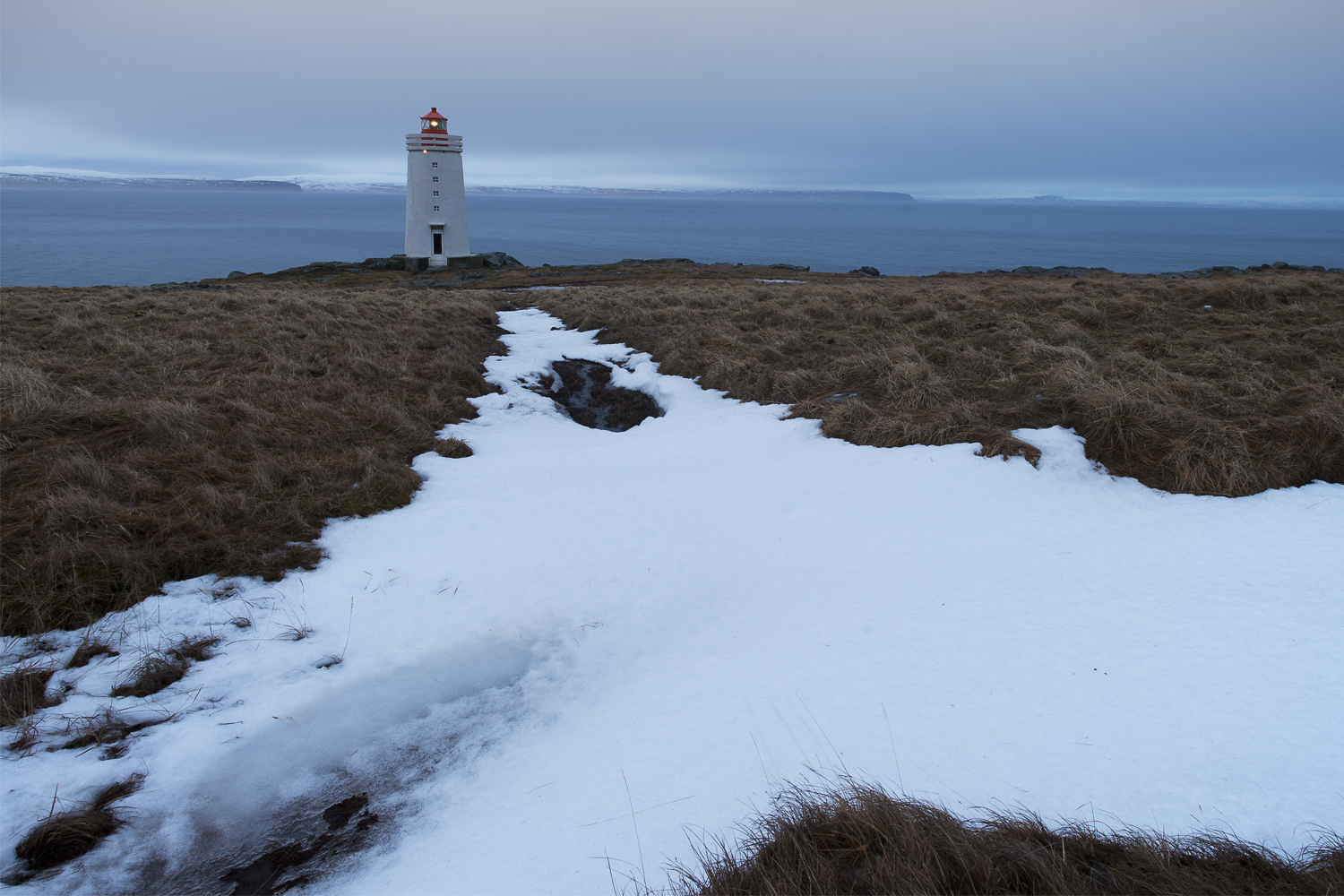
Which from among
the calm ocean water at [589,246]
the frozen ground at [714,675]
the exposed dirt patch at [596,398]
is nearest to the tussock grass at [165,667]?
the frozen ground at [714,675]

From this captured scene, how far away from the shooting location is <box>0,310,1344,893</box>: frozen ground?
350 centimetres

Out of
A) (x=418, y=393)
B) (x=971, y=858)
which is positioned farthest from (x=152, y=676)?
(x=418, y=393)

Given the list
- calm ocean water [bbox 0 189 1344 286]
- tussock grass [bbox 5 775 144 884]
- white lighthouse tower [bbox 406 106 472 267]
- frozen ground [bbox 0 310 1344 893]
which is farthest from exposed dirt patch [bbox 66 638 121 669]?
calm ocean water [bbox 0 189 1344 286]

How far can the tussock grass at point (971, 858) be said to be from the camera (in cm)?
267

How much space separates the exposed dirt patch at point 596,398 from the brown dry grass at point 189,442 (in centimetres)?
161

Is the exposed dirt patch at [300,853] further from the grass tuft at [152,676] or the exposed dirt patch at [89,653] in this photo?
the exposed dirt patch at [89,653]

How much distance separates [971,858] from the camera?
2791mm

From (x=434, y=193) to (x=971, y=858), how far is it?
159ft

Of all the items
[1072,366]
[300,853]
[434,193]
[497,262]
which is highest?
[434,193]

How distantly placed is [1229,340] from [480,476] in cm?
1297

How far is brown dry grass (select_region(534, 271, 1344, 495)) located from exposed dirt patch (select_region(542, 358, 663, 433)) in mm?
1196

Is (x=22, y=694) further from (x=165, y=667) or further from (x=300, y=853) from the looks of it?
(x=300, y=853)

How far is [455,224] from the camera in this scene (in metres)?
45.0

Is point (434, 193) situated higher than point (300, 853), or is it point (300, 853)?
point (434, 193)
